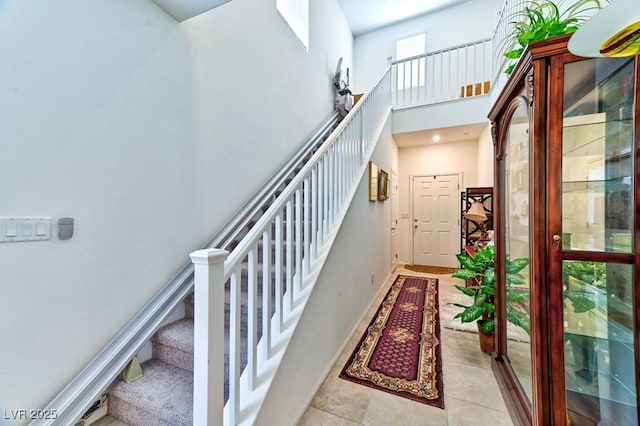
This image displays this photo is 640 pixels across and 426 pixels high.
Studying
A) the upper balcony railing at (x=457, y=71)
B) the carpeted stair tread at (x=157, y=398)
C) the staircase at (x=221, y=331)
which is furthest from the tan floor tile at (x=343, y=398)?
the upper balcony railing at (x=457, y=71)

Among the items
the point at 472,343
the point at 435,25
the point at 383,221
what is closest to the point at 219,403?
the point at 472,343

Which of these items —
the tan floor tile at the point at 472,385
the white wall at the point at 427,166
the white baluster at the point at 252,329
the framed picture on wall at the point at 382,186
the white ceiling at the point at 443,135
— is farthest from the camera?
the white wall at the point at 427,166

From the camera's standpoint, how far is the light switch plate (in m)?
1.06

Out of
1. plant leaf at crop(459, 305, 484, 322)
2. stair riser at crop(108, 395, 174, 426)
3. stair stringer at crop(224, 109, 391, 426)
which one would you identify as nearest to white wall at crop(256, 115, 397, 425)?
stair stringer at crop(224, 109, 391, 426)

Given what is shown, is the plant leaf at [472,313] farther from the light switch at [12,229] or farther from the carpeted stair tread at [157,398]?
the light switch at [12,229]

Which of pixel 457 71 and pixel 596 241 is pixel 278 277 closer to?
pixel 596 241

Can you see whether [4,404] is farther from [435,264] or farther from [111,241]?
[435,264]

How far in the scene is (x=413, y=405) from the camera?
5.33 ft

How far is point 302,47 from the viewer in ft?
11.2

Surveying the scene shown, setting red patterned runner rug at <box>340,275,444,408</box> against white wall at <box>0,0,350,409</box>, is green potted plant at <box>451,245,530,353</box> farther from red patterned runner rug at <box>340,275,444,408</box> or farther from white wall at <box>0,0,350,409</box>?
white wall at <box>0,0,350,409</box>

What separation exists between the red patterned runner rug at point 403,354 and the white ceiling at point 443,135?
9.62ft

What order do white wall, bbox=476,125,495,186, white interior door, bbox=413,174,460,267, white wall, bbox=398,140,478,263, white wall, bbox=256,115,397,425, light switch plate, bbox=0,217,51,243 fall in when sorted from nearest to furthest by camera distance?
light switch plate, bbox=0,217,51,243 → white wall, bbox=256,115,397,425 → white wall, bbox=476,125,495,186 → white wall, bbox=398,140,478,263 → white interior door, bbox=413,174,460,267

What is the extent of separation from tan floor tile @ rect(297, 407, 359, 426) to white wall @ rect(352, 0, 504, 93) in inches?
237

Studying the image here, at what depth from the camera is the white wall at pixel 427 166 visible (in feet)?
16.8
